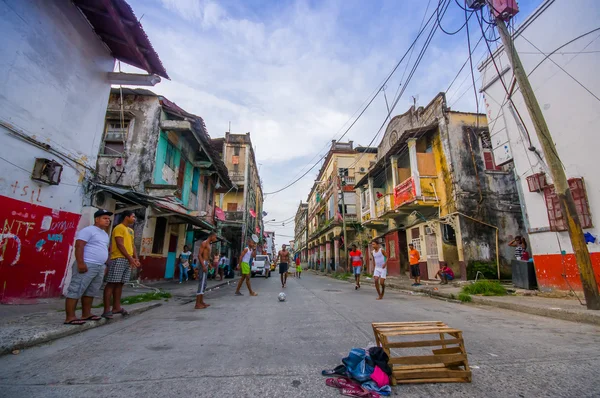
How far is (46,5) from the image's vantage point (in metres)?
6.18

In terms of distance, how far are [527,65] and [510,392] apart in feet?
35.1

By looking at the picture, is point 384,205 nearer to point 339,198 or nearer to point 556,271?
point 556,271

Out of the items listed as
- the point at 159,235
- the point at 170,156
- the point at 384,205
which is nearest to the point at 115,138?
the point at 170,156

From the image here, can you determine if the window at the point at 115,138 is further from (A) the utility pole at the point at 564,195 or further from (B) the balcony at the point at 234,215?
(B) the balcony at the point at 234,215

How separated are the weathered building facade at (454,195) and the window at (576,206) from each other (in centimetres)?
507

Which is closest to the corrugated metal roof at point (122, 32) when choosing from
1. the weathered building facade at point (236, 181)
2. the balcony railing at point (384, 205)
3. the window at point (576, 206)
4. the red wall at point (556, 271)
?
the window at point (576, 206)

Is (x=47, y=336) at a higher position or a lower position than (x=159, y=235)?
lower

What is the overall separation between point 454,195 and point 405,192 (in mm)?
2494

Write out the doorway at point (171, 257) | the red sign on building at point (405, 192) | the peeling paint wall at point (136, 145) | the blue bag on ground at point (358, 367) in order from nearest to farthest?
the blue bag on ground at point (358, 367) → the peeling paint wall at point (136, 145) → the doorway at point (171, 257) → the red sign on building at point (405, 192)

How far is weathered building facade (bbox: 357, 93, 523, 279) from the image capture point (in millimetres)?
13734

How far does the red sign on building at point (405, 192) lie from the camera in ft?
49.6

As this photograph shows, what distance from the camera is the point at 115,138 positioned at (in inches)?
495

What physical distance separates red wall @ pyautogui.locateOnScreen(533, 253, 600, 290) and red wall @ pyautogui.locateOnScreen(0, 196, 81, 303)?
12.9 m

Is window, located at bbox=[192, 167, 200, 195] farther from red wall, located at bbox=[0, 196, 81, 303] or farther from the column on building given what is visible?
the column on building
